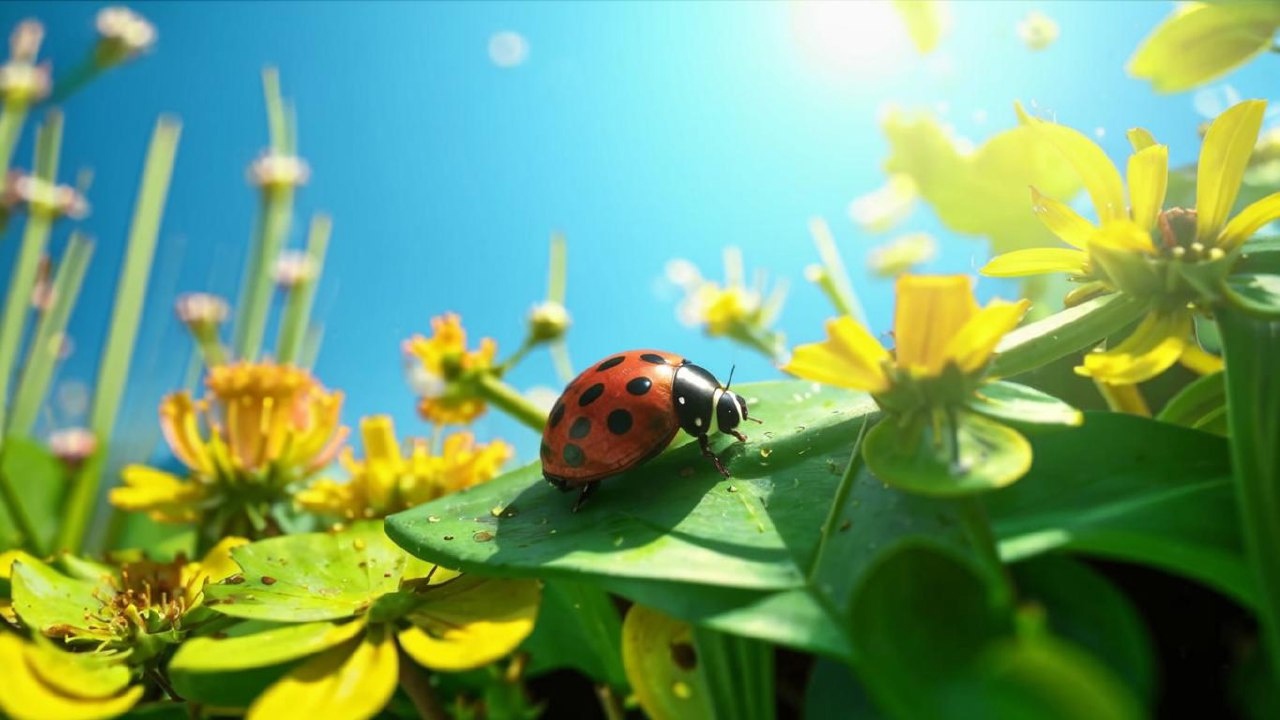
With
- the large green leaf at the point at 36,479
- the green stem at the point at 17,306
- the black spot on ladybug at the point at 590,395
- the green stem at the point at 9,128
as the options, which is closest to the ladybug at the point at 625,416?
Answer: the black spot on ladybug at the point at 590,395

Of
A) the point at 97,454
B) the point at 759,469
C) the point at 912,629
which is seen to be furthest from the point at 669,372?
the point at 97,454

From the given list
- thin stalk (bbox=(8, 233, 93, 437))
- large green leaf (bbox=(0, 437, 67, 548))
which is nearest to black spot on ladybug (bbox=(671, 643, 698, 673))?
large green leaf (bbox=(0, 437, 67, 548))

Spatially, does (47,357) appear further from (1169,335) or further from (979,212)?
(1169,335)

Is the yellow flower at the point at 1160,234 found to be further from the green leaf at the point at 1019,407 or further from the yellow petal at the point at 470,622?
the yellow petal at the point at 470,622

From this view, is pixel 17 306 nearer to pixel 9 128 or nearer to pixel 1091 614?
pixel 9 128

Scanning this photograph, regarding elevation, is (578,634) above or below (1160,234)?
below

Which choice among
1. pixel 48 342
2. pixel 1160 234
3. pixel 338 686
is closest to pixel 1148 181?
pixel 1160 234

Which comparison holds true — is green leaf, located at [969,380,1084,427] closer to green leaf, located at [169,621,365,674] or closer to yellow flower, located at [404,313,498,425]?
green leaf, located at [169,621,365,674]
